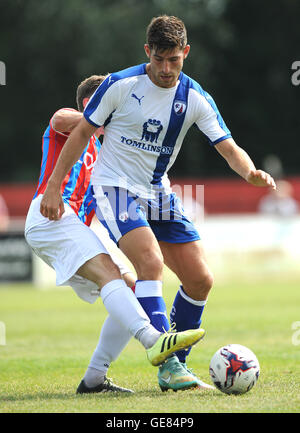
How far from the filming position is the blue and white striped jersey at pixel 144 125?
5688 millimetres

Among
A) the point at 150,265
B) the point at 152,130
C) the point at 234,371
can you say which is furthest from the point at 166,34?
the point at 234,371

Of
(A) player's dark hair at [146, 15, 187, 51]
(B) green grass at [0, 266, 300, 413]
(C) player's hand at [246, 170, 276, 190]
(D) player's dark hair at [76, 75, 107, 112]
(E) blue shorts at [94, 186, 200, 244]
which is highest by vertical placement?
(A) player's dark hair at [146, 15, 187, 51]

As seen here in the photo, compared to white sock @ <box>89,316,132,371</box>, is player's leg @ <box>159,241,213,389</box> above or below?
above

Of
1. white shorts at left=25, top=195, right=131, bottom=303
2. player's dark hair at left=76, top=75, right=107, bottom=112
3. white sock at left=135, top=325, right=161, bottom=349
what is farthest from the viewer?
player's dark hair at left=76, top=75, right=107, bottom=112

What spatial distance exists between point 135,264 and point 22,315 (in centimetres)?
726

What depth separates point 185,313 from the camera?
6230 millimetres

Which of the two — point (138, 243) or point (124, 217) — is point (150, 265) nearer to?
point (138, 243)

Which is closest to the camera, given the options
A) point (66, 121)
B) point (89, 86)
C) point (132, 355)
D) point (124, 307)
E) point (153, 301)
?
point (124, 307)

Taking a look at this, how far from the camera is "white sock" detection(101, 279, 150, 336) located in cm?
530

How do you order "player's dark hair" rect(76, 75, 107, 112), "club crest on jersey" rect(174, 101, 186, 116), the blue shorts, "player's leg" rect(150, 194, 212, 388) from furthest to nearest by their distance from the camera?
"player's dark hair" rect(76, 75, 107, 112)
"player's leg" rect(150, 194, 212, 388)
"club crest on jersey" rect(174, 101, 186, 116)
the blue shorts

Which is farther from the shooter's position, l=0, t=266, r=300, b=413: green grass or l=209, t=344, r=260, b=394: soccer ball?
l=209, t=344, r=260, b=394: soccer ball

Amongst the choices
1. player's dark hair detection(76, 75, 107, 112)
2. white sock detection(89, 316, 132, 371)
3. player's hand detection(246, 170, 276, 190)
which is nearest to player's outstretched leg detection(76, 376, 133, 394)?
white sock detection(89, 316, 132, 371)

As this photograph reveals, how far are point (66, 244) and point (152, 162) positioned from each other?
0.83 m

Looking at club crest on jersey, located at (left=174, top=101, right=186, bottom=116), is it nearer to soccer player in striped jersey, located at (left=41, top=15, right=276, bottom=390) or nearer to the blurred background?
soccer player in striped jersey, located at (left=41, top=15, right=276, bottom=390)
